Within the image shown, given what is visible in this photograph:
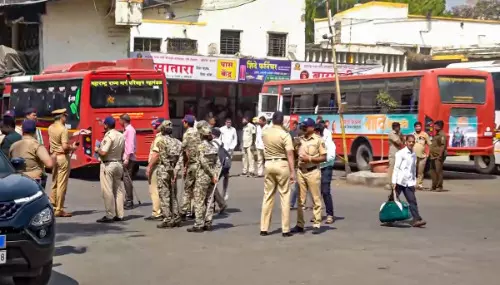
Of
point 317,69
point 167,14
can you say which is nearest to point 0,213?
point 317,69

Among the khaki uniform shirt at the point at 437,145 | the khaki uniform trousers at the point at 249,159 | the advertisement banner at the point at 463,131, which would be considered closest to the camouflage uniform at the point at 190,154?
the khaki uniform shirt at the point at 437,145

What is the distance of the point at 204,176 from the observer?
1242 cm

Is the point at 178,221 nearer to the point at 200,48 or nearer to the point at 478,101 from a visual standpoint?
the point at 478,101

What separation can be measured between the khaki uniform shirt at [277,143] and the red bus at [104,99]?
10.2m

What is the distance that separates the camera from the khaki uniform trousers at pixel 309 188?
12266 millimetres

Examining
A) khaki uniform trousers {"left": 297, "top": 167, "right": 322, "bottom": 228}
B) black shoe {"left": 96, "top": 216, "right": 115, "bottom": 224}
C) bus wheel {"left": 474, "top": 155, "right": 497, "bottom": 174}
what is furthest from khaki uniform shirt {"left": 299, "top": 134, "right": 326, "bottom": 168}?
bus wheel {"left": 474, "top": 155, "right": 497, "bottom": 174}

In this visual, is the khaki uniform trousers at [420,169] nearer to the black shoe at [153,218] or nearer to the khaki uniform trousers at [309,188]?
the khaki uniform trousers at [309,188]

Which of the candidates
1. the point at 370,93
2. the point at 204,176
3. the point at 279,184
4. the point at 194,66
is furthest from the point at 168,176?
the point at 194,66

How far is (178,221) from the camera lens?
13.0m

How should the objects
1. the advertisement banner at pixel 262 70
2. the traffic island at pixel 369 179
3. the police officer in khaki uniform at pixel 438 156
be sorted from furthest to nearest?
1. the advertisement banner at pixel 262 70
2. the traffic island at pixel 369 179
3. the police officer in khaki uniform at pixel 438 156

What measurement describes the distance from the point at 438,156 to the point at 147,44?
19672 millimetres

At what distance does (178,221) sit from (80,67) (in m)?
11.9

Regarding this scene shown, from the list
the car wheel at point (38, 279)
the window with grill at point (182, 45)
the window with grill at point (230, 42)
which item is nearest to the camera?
the car wheel at point (38, 279)

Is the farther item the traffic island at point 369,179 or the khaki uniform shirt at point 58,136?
the traffic island at point 369,179
